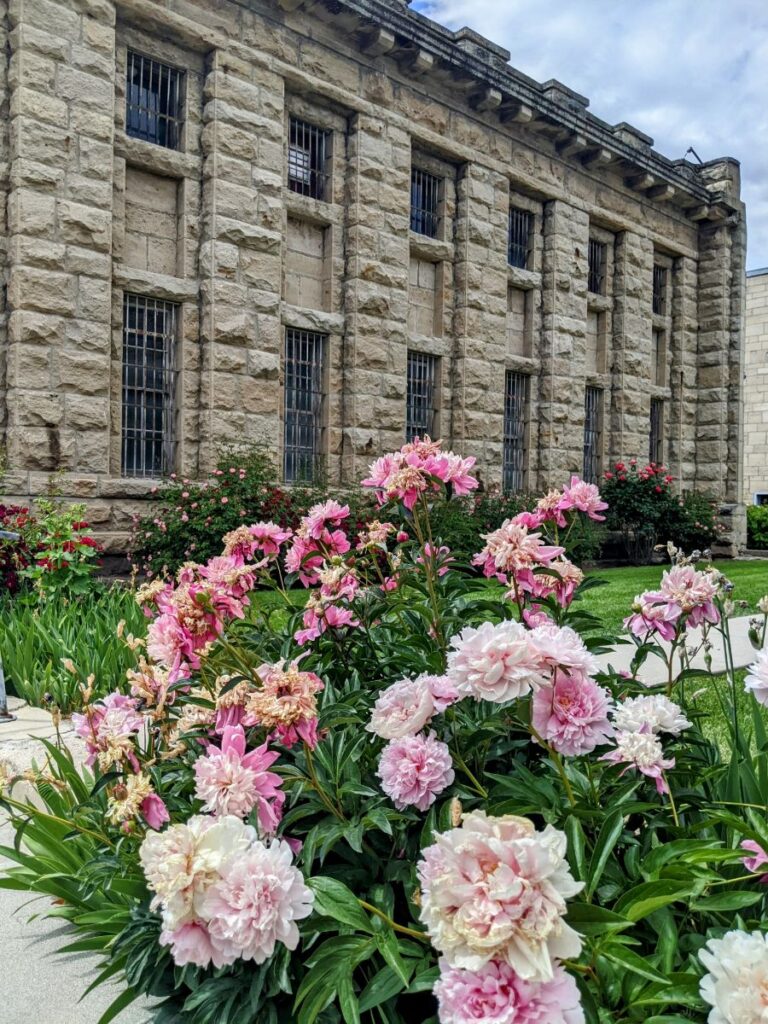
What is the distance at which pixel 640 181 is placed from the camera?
50.8ft

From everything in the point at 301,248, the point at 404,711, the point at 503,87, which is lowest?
the point at 404,711

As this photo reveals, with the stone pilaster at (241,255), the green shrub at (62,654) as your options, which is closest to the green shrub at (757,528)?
the stone pilaster at (241,255)

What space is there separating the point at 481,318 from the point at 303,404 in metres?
3.45

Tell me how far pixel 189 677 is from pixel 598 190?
14765 millimetres

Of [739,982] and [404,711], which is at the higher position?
[404,711]

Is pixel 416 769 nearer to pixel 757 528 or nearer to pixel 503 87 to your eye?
pixel 503 87

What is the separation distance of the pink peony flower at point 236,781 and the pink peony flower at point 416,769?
231mm

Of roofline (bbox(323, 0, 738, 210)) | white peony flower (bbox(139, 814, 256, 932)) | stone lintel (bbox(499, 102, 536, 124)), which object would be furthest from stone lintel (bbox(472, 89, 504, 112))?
white peony flower (bbox(139, 814, 256, 932))

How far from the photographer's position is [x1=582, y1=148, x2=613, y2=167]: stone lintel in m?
14.4

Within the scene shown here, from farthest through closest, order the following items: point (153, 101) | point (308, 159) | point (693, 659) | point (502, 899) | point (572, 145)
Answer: point (572, 145)
point (308, 159)
point (153, 101)
point (693, 659)
point (502, 899)

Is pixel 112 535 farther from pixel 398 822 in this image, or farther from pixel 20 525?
pixel 398 822

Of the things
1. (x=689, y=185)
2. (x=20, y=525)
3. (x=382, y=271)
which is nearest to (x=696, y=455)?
(x=689, y=185)

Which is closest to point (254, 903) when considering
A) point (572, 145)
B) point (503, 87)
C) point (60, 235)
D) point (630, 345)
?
point (60, 235)

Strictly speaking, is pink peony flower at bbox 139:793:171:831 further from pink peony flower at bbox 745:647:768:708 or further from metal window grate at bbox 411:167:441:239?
metal window grate at bbox 411:167:441:239
